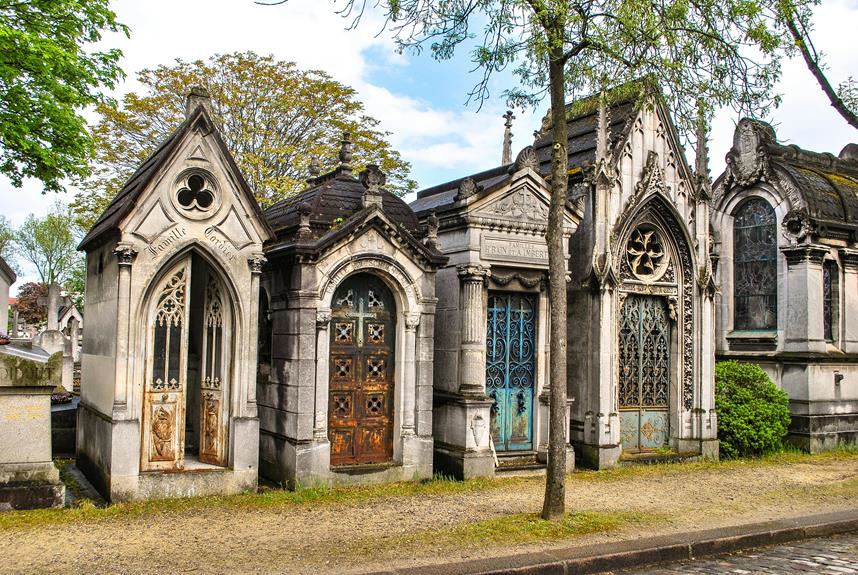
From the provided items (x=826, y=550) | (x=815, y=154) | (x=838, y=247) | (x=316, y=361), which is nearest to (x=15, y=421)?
(x=316, y=361)

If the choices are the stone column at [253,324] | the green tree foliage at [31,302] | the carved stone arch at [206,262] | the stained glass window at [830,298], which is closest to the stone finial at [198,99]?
the carved stone arch at [206,262]

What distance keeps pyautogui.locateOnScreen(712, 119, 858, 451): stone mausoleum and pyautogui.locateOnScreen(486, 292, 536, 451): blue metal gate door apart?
5.39 metres

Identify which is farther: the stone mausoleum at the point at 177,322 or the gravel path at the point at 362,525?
the stone mausoleum at the point at 177,322

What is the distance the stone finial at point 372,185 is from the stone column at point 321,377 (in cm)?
175

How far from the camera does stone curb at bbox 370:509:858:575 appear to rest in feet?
25.1

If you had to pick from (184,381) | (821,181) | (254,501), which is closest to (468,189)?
(184,381)

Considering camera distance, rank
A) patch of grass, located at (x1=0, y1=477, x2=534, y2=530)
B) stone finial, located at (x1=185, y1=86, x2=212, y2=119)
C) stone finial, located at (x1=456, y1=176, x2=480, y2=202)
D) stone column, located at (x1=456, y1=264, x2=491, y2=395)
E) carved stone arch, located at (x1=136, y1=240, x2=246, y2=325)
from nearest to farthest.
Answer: patch of grass, located at (x1=0, y1=477, x2=534, y2=530), carved stone arch, located at (x1=136, y1=240, x2=246, y2=325), stone finial, located at (x1=185, y1=86, x2=212, y2=119), stone column, located at (x1=456, y1=264, x2=491, y2=395), stone finial, located at (x1=456, y1=176, x2=480, y2=202)

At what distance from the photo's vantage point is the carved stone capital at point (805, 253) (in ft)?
55.4

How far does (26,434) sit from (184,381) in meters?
2.03

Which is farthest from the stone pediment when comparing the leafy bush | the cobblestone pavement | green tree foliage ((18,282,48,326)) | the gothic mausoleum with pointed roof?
green tree foliage ((18,282,48,326))

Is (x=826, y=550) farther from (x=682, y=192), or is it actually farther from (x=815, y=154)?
(x=815, y=154)

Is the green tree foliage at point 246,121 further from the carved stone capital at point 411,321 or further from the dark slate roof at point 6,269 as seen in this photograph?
the carved stone capital at point 411,321

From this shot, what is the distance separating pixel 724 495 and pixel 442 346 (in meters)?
4.78

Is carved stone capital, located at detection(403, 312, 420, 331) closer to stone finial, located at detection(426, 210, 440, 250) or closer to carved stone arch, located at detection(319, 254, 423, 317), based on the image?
carved stone arch, located at detection(319, 254, 423, 317)
